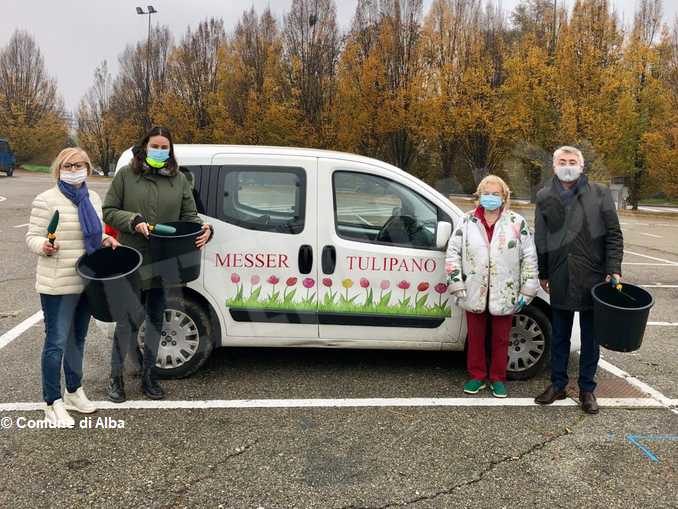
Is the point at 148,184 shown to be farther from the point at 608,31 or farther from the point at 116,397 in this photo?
the point at 608,31

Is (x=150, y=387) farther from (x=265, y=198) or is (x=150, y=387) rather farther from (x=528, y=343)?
(x=528, y=343)

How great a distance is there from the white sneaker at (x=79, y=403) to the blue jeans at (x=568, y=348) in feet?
10.6

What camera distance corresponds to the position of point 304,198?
4.23 metres

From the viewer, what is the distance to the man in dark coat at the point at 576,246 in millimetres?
3795

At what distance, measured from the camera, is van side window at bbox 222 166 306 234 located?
422 cm

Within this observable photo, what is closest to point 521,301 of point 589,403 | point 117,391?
point 589,403

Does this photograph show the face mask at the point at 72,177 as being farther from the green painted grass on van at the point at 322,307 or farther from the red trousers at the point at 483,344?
the red trousers at the point at 483,344

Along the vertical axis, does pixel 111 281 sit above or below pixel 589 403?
above

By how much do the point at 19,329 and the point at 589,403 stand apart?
5.18 m

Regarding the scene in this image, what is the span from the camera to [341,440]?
3.50 m

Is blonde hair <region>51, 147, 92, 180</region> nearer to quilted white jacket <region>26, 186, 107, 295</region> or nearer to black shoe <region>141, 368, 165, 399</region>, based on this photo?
quilted white jacket <region>26, 186, 107, 295</region>

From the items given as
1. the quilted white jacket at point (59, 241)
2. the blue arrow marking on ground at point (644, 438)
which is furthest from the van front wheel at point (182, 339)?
the blue arrow marking on ground at point (644, 438)

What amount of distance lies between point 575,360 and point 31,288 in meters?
6.60

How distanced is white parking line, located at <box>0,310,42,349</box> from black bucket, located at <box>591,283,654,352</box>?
492cm
